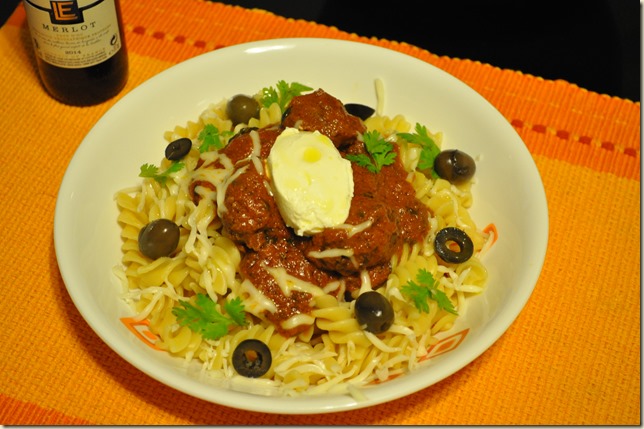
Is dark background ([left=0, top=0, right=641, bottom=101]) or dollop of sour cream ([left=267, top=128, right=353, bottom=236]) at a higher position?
dollop of sour cream ([left=267, top=128, right=353, bottom=236])

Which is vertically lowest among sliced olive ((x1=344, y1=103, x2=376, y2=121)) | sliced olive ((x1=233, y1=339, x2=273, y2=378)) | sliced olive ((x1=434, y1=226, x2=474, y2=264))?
sliced olive ((x1=233, y1=339, x2=273, y2=378))

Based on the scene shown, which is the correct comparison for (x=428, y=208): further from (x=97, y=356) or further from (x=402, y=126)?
(x=97, y=356)

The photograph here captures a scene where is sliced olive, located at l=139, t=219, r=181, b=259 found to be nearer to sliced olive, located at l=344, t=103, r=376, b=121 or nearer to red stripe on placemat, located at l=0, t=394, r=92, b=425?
red stripe on placemat, located at l=0, t=394, r=92, b=425

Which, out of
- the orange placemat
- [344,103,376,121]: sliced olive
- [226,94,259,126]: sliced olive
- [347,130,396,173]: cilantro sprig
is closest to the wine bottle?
the orange placemat

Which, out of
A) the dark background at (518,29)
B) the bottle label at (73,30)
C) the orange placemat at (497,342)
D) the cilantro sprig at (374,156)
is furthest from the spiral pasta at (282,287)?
the dark background at (518,29)

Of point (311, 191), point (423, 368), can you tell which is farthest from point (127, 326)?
point (423, 368)

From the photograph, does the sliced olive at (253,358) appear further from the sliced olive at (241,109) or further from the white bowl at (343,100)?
the sliced olive at (241,109)

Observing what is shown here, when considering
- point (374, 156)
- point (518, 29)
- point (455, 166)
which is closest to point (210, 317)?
point (374, 156)
